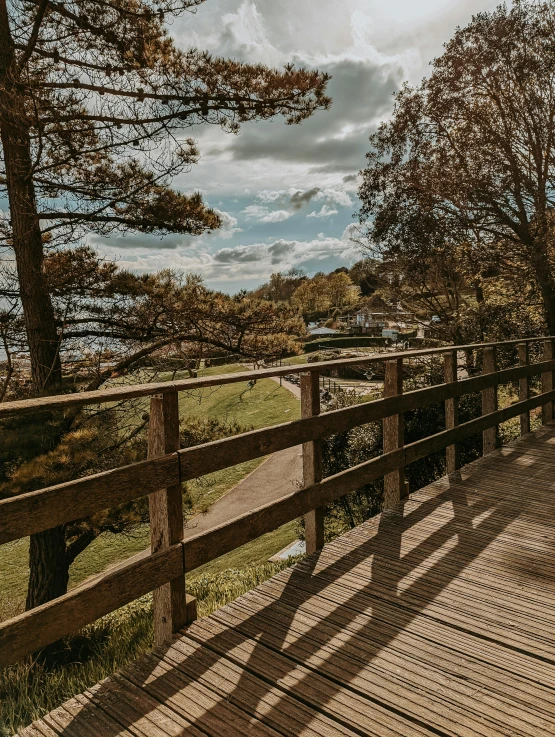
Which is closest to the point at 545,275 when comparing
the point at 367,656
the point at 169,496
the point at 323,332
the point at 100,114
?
the point at 100,114

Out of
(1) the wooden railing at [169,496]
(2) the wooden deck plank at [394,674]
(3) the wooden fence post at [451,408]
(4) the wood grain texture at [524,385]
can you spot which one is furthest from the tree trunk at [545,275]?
(2) the wooden deck plank at [394,674]

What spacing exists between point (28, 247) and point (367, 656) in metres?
7.91

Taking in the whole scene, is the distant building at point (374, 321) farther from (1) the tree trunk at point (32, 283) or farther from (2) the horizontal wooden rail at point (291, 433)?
(2) the horizontal wooden rail at point (291, 433)

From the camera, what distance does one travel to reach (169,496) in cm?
257

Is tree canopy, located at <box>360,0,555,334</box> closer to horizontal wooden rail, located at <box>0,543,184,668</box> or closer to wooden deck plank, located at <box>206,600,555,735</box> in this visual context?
wooden deck plank, located at <box>206,600,555,735</box>

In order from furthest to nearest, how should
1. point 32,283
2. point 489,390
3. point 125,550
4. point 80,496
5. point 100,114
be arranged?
point 125,550
point 100,114
point 32,283
point 489,390
point 80,496

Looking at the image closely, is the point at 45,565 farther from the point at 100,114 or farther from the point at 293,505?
the point at 100,114

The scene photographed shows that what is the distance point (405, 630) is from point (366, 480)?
137 centimetres

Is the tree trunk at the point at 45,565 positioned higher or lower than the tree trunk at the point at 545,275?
lower

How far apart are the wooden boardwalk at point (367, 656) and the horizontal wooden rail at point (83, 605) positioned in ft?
1.09

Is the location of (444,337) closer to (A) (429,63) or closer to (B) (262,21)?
(A) (429,63)

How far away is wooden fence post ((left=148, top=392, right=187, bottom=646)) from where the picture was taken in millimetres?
2576

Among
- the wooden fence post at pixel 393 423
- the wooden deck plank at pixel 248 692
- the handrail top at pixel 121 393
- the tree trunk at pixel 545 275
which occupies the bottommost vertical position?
the wooden deck plank at pixel 248 692

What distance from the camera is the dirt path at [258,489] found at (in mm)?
17844
